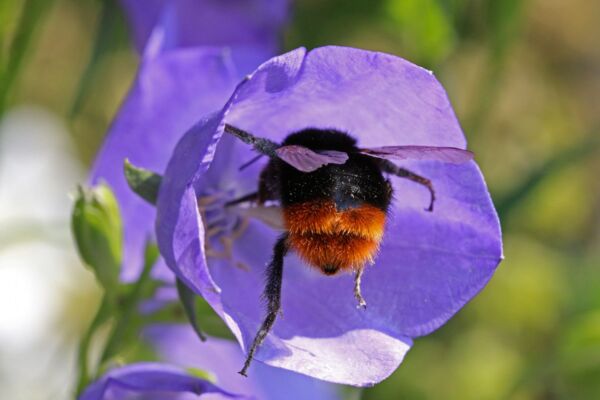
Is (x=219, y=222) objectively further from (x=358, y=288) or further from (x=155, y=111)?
(x=358, y=288)

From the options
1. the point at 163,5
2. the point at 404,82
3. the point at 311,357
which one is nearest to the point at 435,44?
the point at 163,5

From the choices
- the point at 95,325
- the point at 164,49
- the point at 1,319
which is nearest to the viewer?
the point at 95,325

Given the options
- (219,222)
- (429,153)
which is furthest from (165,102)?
(429,153)

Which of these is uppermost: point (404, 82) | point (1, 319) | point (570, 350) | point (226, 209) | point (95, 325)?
point (404, 82)

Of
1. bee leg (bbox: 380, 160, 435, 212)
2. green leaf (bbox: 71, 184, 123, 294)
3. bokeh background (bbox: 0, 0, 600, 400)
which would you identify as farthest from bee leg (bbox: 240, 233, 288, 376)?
bokeh background (bbox: 0, 0, 600, 400)

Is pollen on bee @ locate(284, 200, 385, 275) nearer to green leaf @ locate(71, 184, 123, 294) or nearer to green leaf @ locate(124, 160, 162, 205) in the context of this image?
green leaf @ locate(124, 160, 162, 205)

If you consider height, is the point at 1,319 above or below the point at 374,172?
below

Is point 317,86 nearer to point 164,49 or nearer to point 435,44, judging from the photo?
point 164,49
